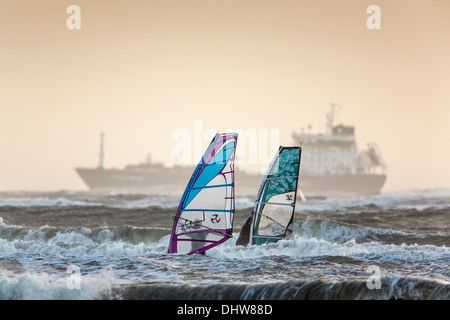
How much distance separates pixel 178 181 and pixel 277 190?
76.9m

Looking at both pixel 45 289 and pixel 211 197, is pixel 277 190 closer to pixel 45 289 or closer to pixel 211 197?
pixel 211 197

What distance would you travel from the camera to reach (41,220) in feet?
83.9

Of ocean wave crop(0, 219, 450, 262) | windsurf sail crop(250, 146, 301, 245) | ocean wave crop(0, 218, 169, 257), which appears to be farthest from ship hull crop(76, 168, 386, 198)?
windsurf sail crop(250, 146, 301, 245)

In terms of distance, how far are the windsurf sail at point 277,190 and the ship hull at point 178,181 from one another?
2746 inches

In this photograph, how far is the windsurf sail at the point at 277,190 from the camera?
14078 millimetres

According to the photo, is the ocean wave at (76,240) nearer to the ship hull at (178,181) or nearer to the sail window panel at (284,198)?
the sail window panel at (284,198)

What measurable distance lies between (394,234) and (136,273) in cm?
991

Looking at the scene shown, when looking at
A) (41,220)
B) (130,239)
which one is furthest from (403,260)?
(41,220)

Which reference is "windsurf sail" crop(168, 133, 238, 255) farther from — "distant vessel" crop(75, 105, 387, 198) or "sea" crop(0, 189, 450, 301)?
"distant vessel" crop(75, 105, 387, 198)

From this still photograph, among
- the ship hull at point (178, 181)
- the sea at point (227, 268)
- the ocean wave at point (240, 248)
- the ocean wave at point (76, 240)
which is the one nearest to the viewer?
the sea at point (227, 268)

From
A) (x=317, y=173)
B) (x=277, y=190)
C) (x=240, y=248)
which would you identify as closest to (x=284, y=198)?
(x=277, y=190)

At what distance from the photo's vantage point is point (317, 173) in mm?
87000

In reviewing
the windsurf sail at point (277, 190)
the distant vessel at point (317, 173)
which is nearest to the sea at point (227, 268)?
the windsurf sail at point (277, 190)
